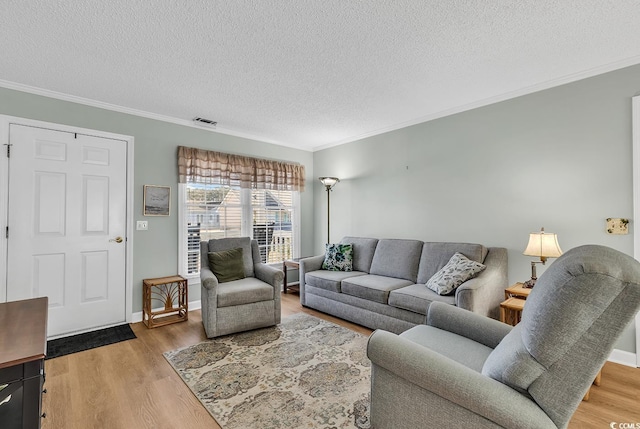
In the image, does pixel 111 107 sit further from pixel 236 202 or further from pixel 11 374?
pixel 11 374

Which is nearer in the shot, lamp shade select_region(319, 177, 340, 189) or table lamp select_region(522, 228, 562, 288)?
table lamp select_region(522, 228, 562, 288)

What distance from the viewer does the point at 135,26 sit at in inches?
79.1

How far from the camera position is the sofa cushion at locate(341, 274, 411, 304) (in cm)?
314

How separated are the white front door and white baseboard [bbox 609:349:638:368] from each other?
489 centimetres

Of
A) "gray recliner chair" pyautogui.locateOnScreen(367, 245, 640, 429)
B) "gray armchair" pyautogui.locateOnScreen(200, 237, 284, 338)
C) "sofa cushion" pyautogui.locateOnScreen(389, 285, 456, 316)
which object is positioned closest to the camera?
"gray recliner chair" pyautogui.locateOnScreen(367, 245, 640, 429)

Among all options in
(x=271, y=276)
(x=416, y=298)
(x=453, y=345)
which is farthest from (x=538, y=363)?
(x=271, y=276)

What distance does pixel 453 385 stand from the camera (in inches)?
47.6

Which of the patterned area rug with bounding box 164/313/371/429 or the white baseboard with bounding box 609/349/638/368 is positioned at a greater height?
the white baseboard with bounding box 609/349/638/368

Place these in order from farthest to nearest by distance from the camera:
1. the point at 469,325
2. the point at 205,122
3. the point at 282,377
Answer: the point at 205,122
the point at 282,377
the point at 469,325

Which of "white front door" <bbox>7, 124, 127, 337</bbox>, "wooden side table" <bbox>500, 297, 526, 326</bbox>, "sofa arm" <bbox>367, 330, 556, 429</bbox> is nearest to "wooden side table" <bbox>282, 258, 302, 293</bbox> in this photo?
"white front door" <bbox>7, 124, 127, 337</bbox>

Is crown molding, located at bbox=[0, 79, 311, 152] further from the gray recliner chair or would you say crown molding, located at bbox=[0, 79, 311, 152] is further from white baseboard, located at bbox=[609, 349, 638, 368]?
white baseboard, located at bbox=[609, 349, 638, 368]

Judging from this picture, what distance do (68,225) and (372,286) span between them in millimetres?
3302

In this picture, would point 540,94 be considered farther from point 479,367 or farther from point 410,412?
point 410,412

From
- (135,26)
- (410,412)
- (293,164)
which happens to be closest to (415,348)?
(410,412)
